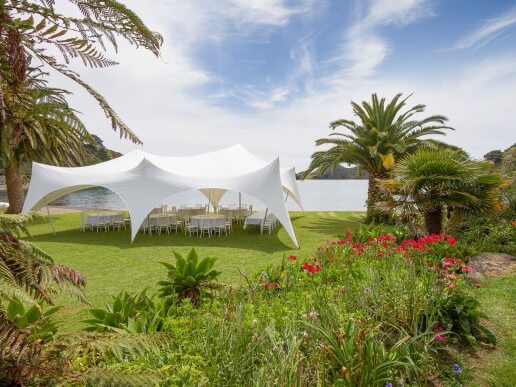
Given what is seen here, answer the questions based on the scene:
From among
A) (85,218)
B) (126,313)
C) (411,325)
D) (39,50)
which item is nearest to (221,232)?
(85,218)

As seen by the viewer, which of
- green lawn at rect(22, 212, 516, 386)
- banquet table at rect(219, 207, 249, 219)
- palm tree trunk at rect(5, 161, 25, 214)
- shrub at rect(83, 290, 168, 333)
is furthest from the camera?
banquet table at rect(219, 207, 249, 219)

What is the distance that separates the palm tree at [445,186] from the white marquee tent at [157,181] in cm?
397

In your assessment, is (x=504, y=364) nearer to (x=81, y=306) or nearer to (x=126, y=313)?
(x=126, y=313)

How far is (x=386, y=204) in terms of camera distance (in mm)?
11000

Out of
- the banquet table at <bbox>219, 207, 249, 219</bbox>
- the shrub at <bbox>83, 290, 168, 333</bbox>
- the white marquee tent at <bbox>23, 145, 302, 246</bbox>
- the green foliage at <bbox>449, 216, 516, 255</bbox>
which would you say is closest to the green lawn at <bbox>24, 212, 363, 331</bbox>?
the white marquee tent at <bbox>23, 145, 302, 246</bbox>

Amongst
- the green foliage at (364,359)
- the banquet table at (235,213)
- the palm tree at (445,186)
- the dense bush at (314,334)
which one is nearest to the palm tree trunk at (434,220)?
the palm tree at (445,186)

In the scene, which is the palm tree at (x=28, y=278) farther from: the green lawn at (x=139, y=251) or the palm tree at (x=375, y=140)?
the palm tree at (x=375, y=140)

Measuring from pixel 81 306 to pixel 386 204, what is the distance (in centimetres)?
841

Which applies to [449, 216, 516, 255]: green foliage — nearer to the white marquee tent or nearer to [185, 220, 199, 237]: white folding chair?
the white marquee tent

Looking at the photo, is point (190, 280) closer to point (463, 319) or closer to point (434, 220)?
point (463, 319)

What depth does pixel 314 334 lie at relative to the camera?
3.34 meters

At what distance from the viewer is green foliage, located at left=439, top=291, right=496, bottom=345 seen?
14.4 ft

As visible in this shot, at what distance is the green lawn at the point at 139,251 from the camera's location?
319 inches

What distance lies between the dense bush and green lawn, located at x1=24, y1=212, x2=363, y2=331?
2697 millimetres
